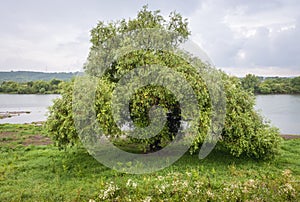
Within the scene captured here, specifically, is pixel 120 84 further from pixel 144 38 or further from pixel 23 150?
pixel 23 150

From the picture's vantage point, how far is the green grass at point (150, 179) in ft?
18.5

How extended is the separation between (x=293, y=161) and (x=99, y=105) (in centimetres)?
707

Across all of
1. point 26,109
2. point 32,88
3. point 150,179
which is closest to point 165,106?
point 150,179

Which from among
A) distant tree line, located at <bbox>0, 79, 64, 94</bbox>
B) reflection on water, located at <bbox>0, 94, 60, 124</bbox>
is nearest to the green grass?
reflection on water, located at <bbox>0, 94, 60, 124</bbox>

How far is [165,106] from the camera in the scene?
8.20 meters

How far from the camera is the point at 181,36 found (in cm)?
972

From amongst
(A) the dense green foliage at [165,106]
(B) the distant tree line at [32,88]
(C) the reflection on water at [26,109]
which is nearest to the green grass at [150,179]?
(A) the dense green foliage at [165,106]

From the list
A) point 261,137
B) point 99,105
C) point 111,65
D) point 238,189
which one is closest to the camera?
point 238,189

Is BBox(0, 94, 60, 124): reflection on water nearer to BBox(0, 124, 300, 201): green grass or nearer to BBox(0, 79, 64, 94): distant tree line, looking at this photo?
BBox(0, 124, 300, 201): green grass

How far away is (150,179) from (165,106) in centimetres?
248

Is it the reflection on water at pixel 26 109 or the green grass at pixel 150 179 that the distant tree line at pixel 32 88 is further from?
the green grass at pixel 150 179

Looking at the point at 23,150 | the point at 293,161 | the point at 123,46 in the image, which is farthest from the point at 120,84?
the point at 293,161

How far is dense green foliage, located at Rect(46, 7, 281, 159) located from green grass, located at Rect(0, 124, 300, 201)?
2.44 ft

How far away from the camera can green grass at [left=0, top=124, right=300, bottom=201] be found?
5641mm
